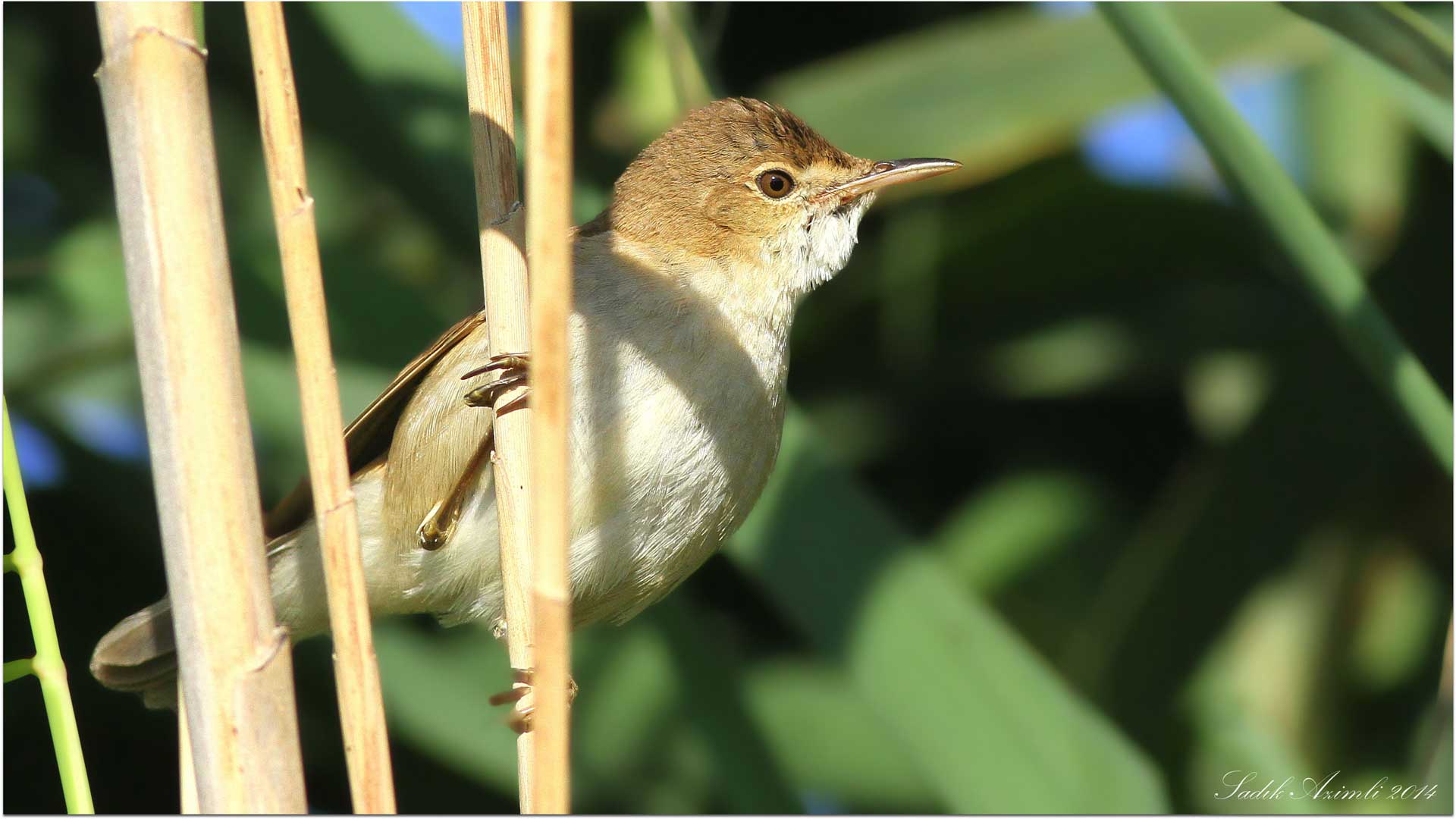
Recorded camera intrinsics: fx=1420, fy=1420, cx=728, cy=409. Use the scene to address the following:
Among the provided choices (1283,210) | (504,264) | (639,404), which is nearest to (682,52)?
(639,404)

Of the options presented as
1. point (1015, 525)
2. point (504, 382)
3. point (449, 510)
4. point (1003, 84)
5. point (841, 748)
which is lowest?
point (841, 748)

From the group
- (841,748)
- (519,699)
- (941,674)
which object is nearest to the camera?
(519,699)

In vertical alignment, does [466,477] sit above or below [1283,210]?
above

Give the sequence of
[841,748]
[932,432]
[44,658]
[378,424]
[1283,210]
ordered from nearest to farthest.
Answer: [44,658]
[1283,210]
[378,424]
[841,748]
[932,432]

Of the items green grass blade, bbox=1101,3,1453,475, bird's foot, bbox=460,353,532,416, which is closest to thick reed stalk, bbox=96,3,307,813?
bird's foot, bbox=460,353,532,416

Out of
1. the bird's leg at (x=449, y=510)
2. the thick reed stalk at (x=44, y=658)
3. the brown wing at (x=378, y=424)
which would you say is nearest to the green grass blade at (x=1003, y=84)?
the brown wing at (x=378, y=424)

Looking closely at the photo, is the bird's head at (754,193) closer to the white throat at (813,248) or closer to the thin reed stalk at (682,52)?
the white throat at (813,248)

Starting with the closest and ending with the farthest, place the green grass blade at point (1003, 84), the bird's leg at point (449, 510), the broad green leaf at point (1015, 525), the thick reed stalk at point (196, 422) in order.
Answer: the thick reed stalk at point (196, 422) → the bird's leg at point (449, 510) → the green grass blade at point (1003, 84) → the broad green leaf at point (1015, 525)

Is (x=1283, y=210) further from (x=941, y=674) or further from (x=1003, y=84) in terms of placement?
(x=1003, y=84)
